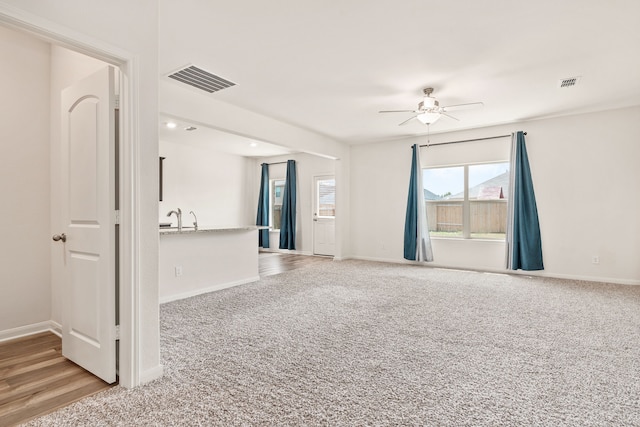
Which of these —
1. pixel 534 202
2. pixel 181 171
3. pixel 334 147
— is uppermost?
pixel 334 147

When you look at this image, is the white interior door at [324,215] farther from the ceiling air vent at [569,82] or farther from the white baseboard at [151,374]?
the white baseboard at [151,374]

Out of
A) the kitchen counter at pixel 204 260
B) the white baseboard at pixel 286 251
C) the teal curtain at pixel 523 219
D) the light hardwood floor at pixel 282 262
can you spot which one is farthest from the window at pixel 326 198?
the teal curtain at pixel 523 219

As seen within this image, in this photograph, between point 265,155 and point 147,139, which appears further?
point 265,155

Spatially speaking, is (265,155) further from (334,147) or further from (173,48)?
(173,48)

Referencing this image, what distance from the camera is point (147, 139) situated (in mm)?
2088

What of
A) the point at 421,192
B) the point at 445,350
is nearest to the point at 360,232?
the point at 421,192

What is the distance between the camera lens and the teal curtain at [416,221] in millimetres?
6484

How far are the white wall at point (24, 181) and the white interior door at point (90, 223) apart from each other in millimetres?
817

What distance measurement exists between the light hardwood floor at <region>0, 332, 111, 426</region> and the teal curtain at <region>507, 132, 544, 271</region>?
587 cm

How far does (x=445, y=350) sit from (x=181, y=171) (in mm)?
6649

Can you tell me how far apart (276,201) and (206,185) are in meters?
1.94

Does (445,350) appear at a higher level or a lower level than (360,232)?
lower

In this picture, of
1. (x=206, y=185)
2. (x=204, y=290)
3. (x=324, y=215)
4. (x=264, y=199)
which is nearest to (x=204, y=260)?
(x=204, y=290)

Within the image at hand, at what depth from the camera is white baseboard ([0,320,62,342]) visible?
280 centimetres
